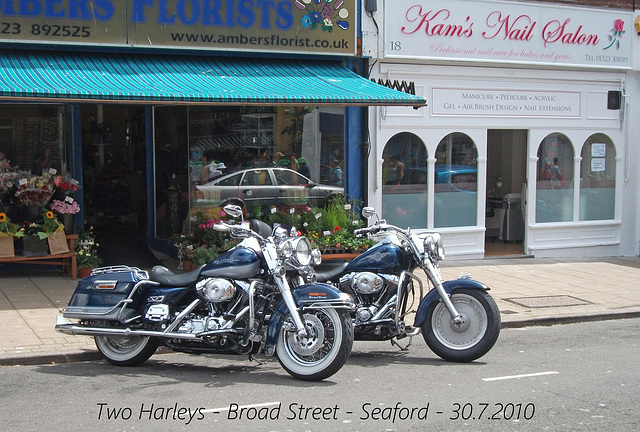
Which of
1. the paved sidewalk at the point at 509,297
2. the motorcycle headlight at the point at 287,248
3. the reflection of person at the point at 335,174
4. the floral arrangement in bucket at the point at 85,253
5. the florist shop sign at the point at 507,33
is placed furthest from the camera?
the florist shop sign at the point at 507,33

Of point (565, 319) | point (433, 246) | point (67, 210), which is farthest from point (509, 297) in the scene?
point (67, 210)

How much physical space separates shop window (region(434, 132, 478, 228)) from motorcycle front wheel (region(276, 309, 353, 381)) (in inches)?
301

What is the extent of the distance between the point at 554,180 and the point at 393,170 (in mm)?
3688

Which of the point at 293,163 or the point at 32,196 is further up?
the point at 293,163

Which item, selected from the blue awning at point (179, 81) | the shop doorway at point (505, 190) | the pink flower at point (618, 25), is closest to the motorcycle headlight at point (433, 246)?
the blue awning at point (179, 81)

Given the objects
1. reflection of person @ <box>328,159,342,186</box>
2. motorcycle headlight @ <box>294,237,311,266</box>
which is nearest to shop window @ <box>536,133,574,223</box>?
reflection of person @ <box>328,159,342,186</box>

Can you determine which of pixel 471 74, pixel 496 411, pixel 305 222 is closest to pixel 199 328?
pixel 496 411

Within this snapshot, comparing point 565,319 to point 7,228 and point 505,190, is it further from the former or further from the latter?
point 7,228

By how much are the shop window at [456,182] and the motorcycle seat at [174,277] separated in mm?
7563

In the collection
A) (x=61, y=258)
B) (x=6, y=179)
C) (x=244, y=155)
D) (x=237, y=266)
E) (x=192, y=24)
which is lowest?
(x=61, y=258)

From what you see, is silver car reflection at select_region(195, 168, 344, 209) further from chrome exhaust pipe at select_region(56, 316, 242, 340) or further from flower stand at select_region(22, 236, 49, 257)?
chrome exhaust pipe at select_region(56, 316, 242, 340)

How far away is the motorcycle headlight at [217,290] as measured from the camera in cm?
634

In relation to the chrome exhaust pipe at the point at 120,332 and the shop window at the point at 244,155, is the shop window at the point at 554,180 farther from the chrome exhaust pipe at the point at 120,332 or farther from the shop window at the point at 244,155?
the chrome exhaust pipe at the point at 120,332

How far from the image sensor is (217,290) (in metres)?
6.35
